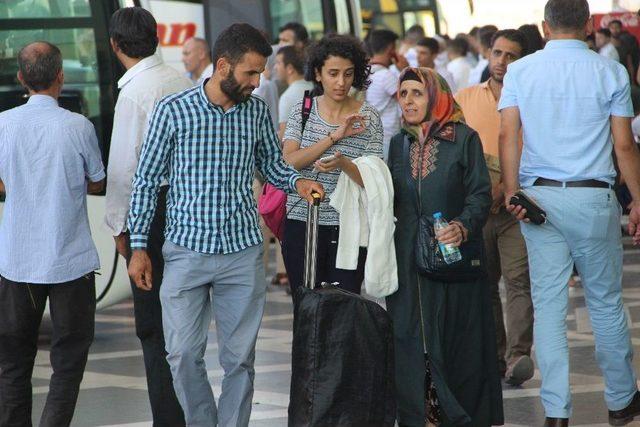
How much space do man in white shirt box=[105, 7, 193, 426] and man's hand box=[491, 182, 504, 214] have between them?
1.89 meters

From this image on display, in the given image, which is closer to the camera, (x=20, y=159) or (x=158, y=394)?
(x=20, y=159)

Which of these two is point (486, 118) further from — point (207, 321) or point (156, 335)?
point (207, 321)

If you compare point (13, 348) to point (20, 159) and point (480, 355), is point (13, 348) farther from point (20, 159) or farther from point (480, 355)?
point (480, 355)

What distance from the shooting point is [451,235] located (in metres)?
6.34

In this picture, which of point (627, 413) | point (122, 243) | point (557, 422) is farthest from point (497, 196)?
point (122, 243)

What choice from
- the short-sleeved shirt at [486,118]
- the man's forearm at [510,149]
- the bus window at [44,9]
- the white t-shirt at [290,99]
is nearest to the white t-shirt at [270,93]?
the white t-shirt at [290,99]

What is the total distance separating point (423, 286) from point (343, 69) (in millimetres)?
1189

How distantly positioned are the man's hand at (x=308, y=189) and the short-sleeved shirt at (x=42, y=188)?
98 cm

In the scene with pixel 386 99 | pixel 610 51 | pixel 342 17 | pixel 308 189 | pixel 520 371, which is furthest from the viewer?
pixel 610 51

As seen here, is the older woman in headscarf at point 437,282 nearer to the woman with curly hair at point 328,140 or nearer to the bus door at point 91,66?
the woman with curly hair at point 328,140

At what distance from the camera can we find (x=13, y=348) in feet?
21.2

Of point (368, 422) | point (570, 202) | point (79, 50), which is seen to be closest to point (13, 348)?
point (368, 422)

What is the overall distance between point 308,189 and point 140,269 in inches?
30.2

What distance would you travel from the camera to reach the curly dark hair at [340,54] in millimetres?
7074
